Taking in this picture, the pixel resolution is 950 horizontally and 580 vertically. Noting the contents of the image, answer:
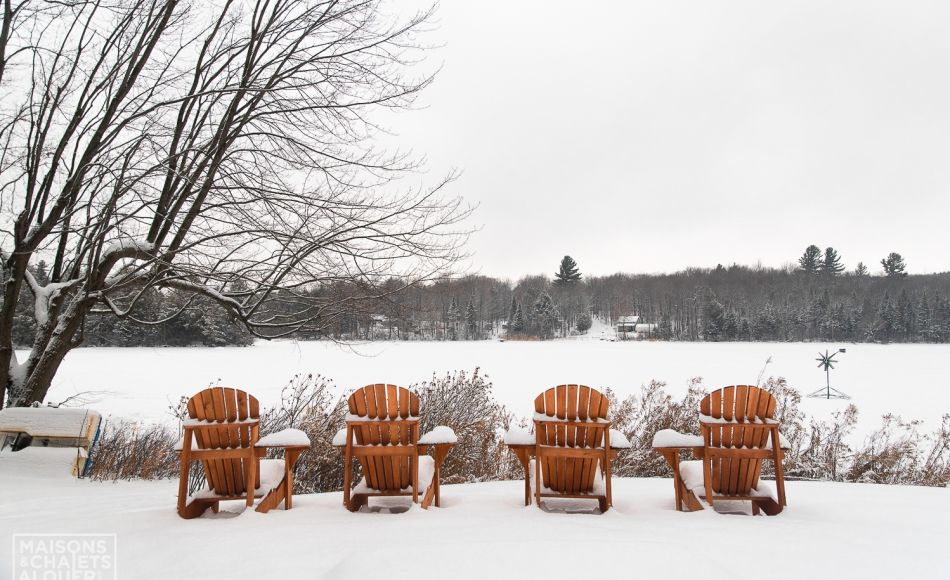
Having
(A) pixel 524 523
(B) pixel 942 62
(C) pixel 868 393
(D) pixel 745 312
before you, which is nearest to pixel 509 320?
(D) pixel 745 312

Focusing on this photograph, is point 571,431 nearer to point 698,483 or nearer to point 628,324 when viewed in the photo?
point 698,483

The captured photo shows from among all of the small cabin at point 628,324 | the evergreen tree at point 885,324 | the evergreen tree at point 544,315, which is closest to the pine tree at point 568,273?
the small cabin at point 628,324

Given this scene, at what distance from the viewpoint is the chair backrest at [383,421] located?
144 inches

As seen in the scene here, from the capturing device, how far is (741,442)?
368 cm

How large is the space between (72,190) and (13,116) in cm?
134

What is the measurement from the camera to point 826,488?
15.5 ft

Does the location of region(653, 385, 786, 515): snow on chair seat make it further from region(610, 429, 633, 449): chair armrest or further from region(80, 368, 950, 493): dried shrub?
region(80, 368, 950, 493): dried shrub

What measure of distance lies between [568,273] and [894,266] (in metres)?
50.6

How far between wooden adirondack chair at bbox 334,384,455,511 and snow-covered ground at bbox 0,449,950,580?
23cm

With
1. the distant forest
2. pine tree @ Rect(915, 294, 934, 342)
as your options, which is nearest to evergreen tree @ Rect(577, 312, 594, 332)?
the distant forest

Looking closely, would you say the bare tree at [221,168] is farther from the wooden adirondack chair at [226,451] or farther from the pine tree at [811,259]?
the pine tree at [811,259]

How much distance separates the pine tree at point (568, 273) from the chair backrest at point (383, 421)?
90238 millimetres

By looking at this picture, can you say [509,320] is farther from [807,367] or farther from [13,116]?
[13,116]

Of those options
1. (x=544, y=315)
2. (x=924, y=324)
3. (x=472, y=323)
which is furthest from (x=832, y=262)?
(x=472, y=323)
